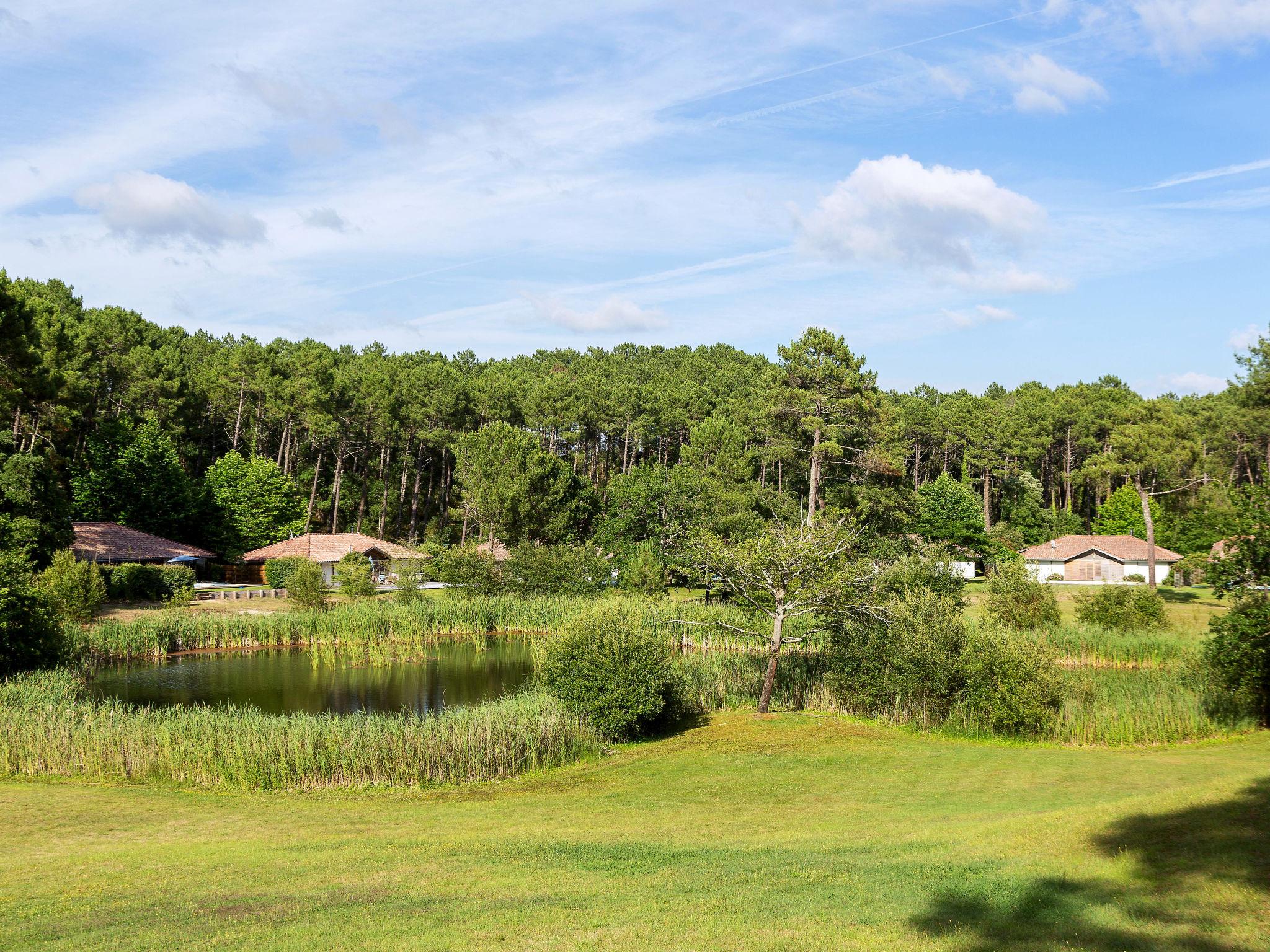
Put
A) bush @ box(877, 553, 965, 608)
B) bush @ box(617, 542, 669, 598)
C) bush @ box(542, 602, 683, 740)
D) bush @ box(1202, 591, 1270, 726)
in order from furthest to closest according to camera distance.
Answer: bush @ box(617, 542, 669, 598) → bush @ box(877, 553, 965, 608) → bush @ box(542, 602, 683, 740) → bush @ box(1202, 591, 1270, 726)

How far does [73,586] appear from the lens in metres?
34.8

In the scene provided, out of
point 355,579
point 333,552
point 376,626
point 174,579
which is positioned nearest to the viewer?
point 376,626

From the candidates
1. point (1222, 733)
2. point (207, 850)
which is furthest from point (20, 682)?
point (1222, 733)

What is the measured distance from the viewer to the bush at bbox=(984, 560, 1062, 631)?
35.0 m

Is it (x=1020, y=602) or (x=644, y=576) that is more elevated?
(x=644, y=576)

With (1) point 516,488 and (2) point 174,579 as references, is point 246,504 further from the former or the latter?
(1) point 516,488

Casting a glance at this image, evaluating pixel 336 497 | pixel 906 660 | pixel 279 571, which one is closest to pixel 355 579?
pixel 279 571

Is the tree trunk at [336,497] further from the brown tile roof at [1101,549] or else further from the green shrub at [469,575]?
the brown tile roof at [1101,549]

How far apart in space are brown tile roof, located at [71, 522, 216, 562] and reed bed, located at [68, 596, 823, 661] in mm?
11859

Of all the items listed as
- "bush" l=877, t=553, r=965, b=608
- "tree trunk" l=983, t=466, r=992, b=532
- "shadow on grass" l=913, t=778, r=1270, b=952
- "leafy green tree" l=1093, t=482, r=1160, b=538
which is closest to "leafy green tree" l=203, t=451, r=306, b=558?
"bush" l=877, t=553, r=965, b=608

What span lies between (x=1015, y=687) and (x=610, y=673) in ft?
30.0

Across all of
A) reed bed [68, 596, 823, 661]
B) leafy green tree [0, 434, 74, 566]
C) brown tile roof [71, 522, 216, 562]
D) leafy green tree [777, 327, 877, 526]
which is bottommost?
reed bed [68, 596, 823, 661]

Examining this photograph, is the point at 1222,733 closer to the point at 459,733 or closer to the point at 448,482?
the point at 459,733

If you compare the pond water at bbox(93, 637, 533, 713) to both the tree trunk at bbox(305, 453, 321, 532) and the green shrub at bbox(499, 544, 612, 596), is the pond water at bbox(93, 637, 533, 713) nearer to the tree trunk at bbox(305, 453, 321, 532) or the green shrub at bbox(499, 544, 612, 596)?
the green shrub at bbox(499, 544, 612, 596)
